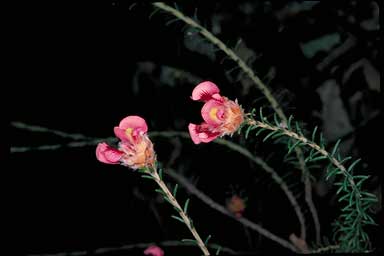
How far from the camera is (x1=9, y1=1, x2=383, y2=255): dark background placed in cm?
186

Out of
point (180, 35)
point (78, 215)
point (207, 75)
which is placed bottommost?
point (78, 215)

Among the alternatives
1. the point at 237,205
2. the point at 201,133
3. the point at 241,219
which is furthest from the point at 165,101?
the point at 201,133

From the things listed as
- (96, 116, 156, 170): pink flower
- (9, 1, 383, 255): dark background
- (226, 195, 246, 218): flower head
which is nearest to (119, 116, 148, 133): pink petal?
(96, 116, 156, 170): pink flower

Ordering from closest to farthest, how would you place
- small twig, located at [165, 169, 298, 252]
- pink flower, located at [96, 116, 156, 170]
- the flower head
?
pink flower, located at [96, 116, 156, 170] < small twig, located at [165, 169, 298, 252] < the flower head

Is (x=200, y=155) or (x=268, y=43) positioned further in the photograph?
(x=200, y=155)

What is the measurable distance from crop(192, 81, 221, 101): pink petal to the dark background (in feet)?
2.70

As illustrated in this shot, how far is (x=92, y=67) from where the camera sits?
2.23 metres

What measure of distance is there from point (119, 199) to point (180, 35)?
1142mm

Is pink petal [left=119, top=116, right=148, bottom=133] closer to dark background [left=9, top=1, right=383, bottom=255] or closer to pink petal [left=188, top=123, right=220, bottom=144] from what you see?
pink petal [left=188, top=123, right=220, bottom=144]

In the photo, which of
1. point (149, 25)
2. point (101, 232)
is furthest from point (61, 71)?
point (101, 232)

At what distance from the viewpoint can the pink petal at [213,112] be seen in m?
0.82

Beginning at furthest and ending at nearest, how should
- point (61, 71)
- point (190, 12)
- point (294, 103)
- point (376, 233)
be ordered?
point (61, 71) → point (190, 12) → point (294, 103) → point (376, 233)

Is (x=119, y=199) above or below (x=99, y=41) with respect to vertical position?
below

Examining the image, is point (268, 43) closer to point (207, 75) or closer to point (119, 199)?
point (207, 75)
